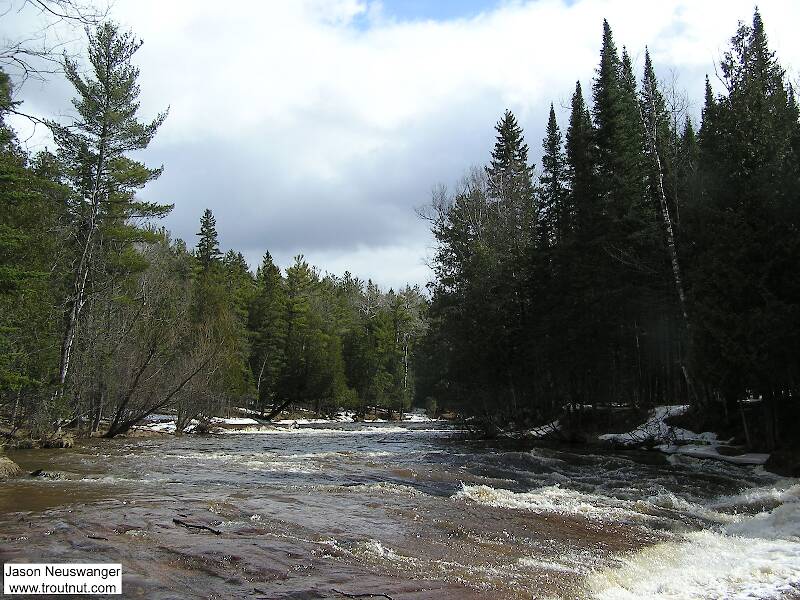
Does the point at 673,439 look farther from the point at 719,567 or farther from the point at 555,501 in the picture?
the point at 719,567

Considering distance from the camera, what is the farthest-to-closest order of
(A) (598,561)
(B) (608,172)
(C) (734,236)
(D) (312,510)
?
1. (B) (608,172)
2. (C) (734,236)
3. (D) (312,510)
4. (A) (598,561)

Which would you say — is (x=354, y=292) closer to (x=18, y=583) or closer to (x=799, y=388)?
(x=799, y=388)

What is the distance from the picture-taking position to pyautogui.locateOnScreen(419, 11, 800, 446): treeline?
16312 mm

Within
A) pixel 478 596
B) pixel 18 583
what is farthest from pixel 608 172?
pixel 18 583

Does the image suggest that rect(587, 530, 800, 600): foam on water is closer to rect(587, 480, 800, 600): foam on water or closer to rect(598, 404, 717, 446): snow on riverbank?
rect(587, 480, 800, 600): foam on water

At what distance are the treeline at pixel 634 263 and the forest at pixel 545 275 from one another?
0.08 meters

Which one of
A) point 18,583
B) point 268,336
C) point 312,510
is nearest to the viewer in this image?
point 18,583

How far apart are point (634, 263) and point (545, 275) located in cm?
548

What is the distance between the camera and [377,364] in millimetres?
59469

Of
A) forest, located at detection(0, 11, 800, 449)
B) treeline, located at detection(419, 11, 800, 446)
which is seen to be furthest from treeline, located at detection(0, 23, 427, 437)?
treeline, located at detection(419, 11, 800, 446)

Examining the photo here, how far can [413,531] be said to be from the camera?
301 inches

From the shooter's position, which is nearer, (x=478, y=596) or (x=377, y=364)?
(x=478, y=596)

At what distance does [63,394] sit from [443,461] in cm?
1401

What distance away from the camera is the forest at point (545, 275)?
16406 mm
